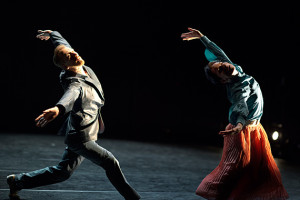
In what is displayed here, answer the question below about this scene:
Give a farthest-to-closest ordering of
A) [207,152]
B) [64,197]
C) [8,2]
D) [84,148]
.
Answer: [8,2]
[207,152]
[64,197]
[84,148]

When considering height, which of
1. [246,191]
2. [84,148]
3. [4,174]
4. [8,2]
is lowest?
[4,174]

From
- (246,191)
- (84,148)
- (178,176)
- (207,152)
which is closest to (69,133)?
(84,148)

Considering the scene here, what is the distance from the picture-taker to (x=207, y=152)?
741cm

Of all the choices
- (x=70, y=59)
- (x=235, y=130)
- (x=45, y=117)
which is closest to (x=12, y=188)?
(x=45, y=117)

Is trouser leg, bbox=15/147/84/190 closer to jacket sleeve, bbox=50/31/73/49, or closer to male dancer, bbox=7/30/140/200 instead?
male dancer, bbox=7/30/140/200

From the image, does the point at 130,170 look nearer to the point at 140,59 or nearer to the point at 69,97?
the point at 69,97

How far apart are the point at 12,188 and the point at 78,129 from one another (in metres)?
0.74

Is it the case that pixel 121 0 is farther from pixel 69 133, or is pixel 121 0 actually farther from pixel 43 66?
pixel 69 133

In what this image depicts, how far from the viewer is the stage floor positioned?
3471mm

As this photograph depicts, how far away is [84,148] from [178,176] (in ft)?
6.94

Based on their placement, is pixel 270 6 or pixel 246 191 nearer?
pixel 246 191

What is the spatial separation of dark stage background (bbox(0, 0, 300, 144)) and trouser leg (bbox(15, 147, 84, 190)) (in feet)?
20.7

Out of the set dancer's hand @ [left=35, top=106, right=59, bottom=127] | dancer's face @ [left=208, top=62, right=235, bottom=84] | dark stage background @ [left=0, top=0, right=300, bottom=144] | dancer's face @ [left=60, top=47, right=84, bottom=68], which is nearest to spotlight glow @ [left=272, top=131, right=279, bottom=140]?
dark stage background @ [left=0, top=0, right=300, bottom=144]

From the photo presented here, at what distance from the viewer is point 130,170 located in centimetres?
480
